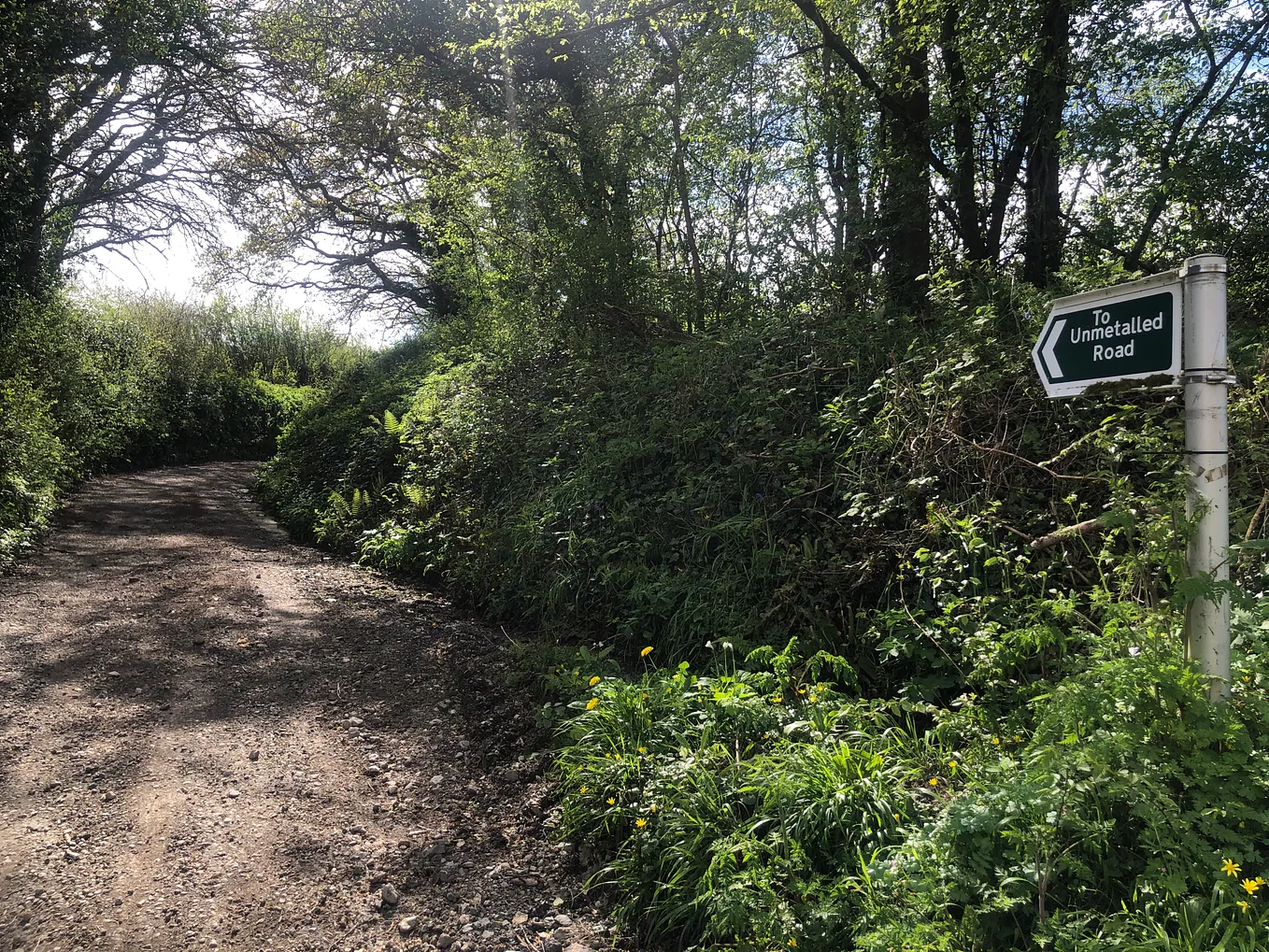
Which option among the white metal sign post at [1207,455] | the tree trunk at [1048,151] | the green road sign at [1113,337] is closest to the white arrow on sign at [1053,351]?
the green road sign at [1113,337]

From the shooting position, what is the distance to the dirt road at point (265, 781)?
266cm

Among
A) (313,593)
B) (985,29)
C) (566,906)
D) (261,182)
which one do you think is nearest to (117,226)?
(261,182)

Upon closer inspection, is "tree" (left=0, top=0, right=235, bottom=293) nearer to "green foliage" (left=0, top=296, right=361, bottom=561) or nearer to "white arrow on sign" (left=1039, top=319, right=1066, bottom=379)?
"green foliage" (left=0, top=296, right=361, bottom=561)

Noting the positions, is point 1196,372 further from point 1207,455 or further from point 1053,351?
point 1053,351

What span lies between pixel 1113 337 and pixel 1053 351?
189 mm

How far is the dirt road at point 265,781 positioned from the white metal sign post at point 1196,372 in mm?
2286

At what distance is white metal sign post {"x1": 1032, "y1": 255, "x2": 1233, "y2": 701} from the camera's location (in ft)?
6.24

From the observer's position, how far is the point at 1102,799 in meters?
2.02

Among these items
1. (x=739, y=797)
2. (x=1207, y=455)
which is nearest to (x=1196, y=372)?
(x=1207, y=455)

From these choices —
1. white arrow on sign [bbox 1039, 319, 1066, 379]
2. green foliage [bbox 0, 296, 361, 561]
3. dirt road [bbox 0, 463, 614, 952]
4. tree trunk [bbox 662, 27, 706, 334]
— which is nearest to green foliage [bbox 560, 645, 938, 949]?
dirt road [bbox 0, 463, 614, 952]

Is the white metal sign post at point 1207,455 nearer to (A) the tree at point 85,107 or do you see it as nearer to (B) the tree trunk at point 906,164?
(B) the tree trunk at point 906,164

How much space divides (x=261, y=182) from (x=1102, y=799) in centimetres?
1839

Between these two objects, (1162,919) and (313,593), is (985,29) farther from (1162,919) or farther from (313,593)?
(313,593)

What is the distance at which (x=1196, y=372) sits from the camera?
1.92 metres
